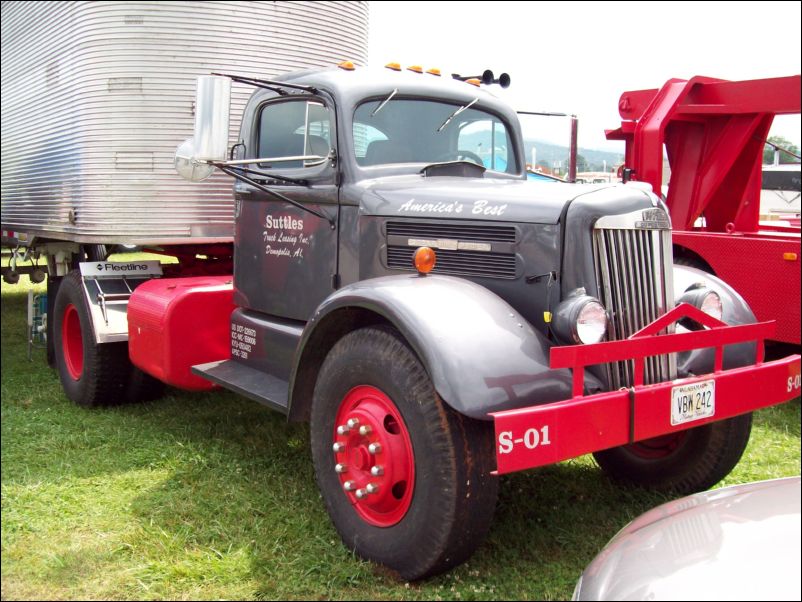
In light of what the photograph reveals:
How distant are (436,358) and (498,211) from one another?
92 cm

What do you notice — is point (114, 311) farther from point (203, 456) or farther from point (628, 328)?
point (628, 328)

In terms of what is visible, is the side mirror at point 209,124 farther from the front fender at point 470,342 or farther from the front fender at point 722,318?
the front fender at point 722,318

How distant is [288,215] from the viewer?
4516 mm

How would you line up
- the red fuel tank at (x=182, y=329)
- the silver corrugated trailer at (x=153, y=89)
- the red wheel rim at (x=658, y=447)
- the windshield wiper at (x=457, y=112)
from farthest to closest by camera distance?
the silver corrugated trailer at (x=153, y=89), the red fuel tank at (x=182, y=329), the windshield wiper at (x=457, y=112), the red wheel rim at (x=658, y=447)

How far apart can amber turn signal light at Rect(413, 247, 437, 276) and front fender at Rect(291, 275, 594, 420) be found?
0.05m

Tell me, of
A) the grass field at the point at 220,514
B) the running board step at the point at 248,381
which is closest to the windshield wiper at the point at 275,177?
the running board step at the point at 248,381

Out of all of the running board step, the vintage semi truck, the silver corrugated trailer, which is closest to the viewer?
the vintage semi truck

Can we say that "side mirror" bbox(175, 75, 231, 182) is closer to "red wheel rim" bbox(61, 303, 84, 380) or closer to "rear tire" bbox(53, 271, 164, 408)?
"rear tire" bbox(53, 271, 164, 408)

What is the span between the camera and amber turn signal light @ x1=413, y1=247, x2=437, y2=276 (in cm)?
348

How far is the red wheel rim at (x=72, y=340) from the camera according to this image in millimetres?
6156

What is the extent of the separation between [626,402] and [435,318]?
0.80 meters

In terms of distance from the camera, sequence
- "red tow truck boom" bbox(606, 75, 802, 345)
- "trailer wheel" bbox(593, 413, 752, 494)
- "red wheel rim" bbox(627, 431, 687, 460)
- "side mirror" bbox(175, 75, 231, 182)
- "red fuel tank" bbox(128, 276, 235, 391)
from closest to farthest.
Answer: "side mirror" bbox(175, 75, 231, 182)
"trailer wheel" bbox(593, 413, 752, 494)
"red wheel rim" bbox(627, 431, 687, 460)
"red fuel tank" bbox(128, 276, 235, 391)
"red tow truck boom" bbox(606, 75, 802, 345)

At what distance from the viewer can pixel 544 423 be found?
283cm

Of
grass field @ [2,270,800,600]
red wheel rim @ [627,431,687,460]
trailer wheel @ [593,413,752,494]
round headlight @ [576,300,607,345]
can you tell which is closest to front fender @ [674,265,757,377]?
trailer wheel @ [593,413,752,494]
